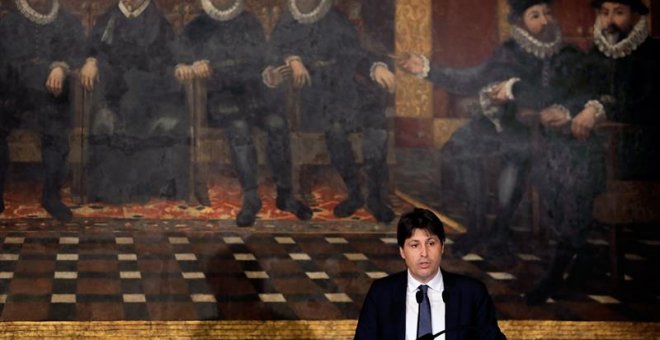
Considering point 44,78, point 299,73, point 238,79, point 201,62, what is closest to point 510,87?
point 299,73

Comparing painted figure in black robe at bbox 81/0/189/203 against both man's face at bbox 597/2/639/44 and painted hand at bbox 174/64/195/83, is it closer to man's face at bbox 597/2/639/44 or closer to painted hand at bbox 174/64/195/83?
painted hand at bbox 174/64/195/83

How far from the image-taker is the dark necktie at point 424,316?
4.40m

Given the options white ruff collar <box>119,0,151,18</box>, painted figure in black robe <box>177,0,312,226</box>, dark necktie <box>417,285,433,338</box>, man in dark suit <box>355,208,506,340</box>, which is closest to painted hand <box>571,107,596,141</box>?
painted figure in black robe <box>177,0,312,226</box>

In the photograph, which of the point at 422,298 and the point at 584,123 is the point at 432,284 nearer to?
the point at 422,298

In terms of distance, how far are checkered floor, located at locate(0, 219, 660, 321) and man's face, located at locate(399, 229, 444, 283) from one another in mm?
3737

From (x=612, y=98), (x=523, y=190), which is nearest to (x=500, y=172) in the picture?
(x=523, y=190)

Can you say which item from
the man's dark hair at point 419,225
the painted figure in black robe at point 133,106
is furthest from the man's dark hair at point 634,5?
the man's dark hair at point 419,225

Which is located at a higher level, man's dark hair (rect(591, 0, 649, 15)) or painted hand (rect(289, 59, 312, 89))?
man's dark hair (rect(591, 0, 649, 15))

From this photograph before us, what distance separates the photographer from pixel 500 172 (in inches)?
337

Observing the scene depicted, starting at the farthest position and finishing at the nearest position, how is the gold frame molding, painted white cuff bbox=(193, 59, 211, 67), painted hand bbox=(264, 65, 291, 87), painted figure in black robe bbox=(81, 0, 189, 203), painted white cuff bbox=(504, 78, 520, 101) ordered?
painted white cuff bbox=(504, 78, 520, 101)
painted hand bbox=(264, 65, 291, 87)
painted white cuff bbox=(193, 59, 211, 67)
painted figure in black robe bbox=(81, 0, 189, 203)
the gold frame molding

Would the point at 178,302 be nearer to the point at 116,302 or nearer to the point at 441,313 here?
the point at 116,302

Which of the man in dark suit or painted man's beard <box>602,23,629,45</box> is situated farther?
painted man's beard <box>602,23,629,45</box>

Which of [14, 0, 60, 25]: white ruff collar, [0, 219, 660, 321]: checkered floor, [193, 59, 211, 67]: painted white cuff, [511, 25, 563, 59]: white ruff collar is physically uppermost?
[14, 0, 60, 25]: white ruff collar

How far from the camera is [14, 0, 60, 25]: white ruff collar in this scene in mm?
7938
